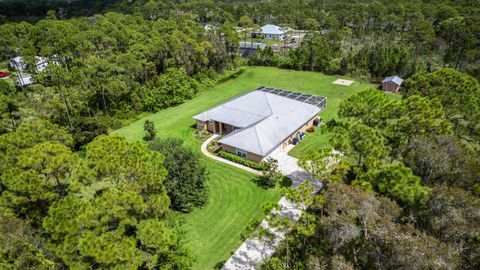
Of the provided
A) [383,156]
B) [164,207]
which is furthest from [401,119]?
[164,207]

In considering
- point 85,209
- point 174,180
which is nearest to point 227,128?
point 174,180

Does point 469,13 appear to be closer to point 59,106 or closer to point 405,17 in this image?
point 405,17

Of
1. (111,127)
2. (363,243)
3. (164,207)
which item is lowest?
(111,127)

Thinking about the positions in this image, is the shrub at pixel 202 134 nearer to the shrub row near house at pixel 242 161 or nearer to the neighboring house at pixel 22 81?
the shrub row near house at pixel 242 161

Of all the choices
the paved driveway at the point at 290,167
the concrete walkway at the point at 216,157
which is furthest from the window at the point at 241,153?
the paved driveway at the point at 290,167

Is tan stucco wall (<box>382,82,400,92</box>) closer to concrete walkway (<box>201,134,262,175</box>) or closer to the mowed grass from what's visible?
the mowed grass

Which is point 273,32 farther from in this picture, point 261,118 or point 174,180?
point 174,180
